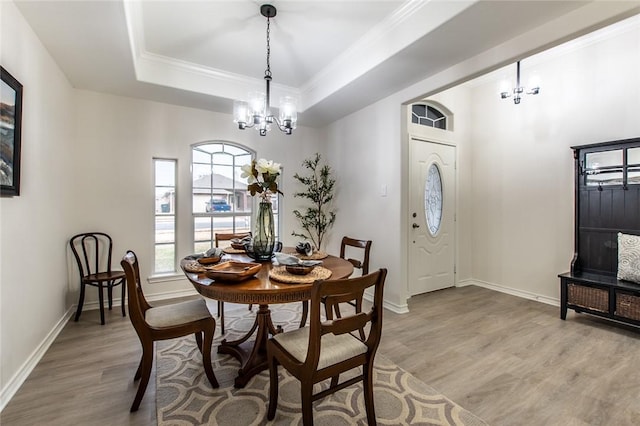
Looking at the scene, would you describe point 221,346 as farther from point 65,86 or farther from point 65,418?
point 65,86

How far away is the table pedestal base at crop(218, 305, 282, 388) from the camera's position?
79.8 inches

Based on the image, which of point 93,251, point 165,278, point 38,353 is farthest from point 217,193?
point 38,353

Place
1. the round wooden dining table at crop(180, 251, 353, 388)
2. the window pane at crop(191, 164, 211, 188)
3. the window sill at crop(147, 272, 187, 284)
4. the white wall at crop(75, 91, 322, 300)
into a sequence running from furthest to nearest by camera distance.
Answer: the window pane at crop(191, 164, 211, 188) < the window sill at crop(147, 272, 187, 284) < the white wall at crop(75, 91, 322, 300) < the round wooden dining table at crop(180, 251, 353, 388)

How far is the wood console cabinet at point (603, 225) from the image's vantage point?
2834 mm

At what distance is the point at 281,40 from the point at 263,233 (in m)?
1.98

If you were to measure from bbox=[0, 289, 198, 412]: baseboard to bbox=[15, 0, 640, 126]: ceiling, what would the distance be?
2.48m

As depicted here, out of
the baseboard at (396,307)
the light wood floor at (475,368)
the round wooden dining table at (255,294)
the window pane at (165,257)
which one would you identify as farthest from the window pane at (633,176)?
the window pane at (165,257)

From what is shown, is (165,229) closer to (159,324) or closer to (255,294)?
(159,324)

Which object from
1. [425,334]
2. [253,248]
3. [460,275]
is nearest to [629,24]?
[460,275]

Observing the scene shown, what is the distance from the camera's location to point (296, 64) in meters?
3.39

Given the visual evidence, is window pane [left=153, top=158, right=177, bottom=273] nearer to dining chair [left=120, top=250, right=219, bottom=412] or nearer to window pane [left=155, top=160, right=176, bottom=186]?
window pane [left=155, top=160, right=176, bottom=186]

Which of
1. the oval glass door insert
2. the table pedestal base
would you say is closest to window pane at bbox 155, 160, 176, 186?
the table pedestal base

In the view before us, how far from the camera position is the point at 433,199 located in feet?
13.8

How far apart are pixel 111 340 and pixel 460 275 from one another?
444 centimetres
